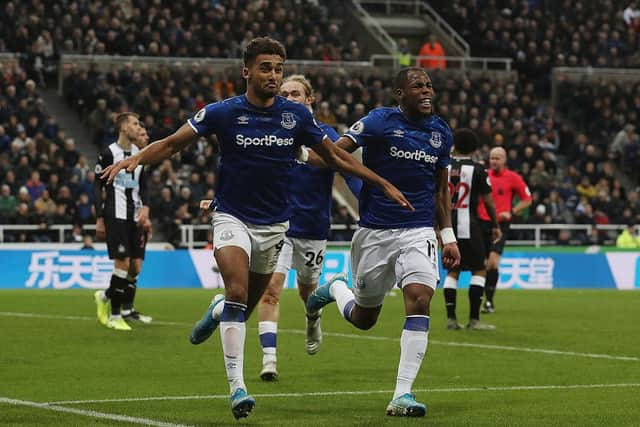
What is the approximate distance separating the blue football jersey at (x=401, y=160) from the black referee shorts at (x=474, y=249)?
7015 millimetres

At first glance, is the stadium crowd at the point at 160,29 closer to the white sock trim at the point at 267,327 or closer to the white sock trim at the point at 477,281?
the white sock trim at the point at 477,281

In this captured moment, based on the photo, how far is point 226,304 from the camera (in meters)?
8.91

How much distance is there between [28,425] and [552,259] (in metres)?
22.7

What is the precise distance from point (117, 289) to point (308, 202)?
496cm

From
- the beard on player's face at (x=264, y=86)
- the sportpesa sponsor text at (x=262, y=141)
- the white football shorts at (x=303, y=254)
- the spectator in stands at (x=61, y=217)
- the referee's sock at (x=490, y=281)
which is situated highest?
the beard on player's face at (x=264, y=86)

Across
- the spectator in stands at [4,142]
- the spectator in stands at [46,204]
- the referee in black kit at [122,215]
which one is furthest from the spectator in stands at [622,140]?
the referee in black kit at [122,215]

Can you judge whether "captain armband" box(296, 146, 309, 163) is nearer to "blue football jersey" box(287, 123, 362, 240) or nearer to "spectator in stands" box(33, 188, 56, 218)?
"blue football jersey" box(287, 123, 362, 240)

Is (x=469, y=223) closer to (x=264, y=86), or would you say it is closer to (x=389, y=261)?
(x=389, y=261)

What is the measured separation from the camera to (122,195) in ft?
53.3

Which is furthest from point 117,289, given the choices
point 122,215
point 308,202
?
point 308,202

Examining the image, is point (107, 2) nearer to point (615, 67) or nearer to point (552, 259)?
point (552, 259)

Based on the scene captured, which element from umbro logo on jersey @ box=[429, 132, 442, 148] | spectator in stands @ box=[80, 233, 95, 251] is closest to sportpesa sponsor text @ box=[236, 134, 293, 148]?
umbro logo on jersey @ box=[429, 132, 442, 148]

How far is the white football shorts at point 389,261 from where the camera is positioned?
9.46m

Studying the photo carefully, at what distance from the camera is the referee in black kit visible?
16062mm
